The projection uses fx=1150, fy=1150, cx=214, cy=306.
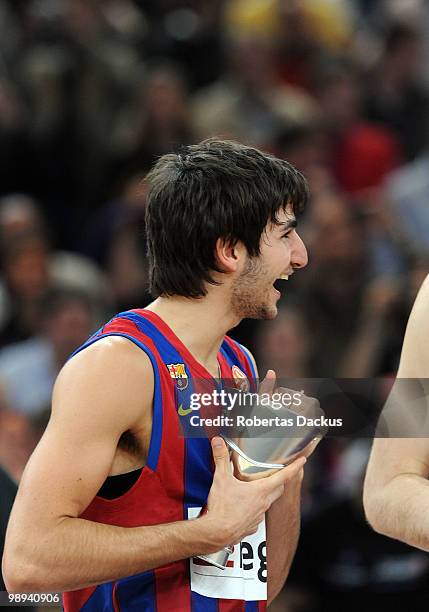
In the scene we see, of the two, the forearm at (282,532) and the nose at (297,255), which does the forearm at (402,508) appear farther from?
the nose at (297,255)

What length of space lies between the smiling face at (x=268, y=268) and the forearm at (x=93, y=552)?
1.79 ft

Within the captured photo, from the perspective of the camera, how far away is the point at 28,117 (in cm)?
810

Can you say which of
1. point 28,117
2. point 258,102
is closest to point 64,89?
point 28,117

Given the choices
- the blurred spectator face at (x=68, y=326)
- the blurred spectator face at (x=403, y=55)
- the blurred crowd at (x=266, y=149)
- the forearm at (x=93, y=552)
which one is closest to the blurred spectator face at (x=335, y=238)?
the blurred crowd at (x=266, y=149)

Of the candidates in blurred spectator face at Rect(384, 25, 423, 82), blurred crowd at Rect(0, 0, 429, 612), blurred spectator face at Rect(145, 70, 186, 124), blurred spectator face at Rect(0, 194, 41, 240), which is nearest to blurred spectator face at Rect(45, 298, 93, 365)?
blurred crowd at Rect(0, 0, 429, 612)

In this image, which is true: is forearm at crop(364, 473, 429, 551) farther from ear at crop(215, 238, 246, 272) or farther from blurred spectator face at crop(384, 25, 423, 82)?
blurred spectator face at crop(384, 25, 423, 82)

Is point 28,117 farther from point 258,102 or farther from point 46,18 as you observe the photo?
point 258,102

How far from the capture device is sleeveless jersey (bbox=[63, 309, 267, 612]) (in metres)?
2.62

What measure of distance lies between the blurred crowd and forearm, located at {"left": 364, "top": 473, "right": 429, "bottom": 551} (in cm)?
204

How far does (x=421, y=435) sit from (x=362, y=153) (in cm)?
520

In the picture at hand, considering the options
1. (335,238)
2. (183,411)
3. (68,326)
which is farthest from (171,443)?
(335,238)

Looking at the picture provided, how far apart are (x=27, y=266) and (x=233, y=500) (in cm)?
419

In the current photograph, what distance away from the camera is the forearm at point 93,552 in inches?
95.5

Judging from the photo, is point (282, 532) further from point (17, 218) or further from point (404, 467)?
point (17, 218)
